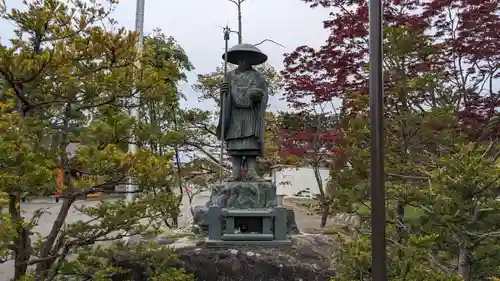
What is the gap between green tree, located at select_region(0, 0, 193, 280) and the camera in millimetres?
2613

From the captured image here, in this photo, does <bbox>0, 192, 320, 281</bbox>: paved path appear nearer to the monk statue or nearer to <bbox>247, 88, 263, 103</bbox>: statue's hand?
the monk statue

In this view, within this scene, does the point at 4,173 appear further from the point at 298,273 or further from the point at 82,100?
the point at 298,273

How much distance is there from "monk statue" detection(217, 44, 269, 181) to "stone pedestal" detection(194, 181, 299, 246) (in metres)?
0.27

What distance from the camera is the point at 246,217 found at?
16.8 feet

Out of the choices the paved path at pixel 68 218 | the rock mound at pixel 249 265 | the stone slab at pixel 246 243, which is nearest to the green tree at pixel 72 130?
the paved path at pixel 68 218

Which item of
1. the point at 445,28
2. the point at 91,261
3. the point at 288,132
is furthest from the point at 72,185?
the point at 288,132

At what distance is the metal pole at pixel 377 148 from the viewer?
2.16m

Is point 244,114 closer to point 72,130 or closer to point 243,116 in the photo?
point 243,116

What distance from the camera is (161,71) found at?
340cm

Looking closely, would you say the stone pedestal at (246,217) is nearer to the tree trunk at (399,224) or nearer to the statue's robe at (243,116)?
the statue's robe at (243,116)

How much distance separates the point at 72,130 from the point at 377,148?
2374mm

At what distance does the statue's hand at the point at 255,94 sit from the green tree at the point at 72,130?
84.1 inches

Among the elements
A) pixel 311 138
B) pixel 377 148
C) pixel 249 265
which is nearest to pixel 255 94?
pixel 249 265

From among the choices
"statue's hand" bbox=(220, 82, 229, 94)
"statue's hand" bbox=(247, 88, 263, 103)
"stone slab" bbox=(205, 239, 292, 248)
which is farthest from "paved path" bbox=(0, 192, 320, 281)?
"statue's hand" bbox=(247, 88, 263, 103)
